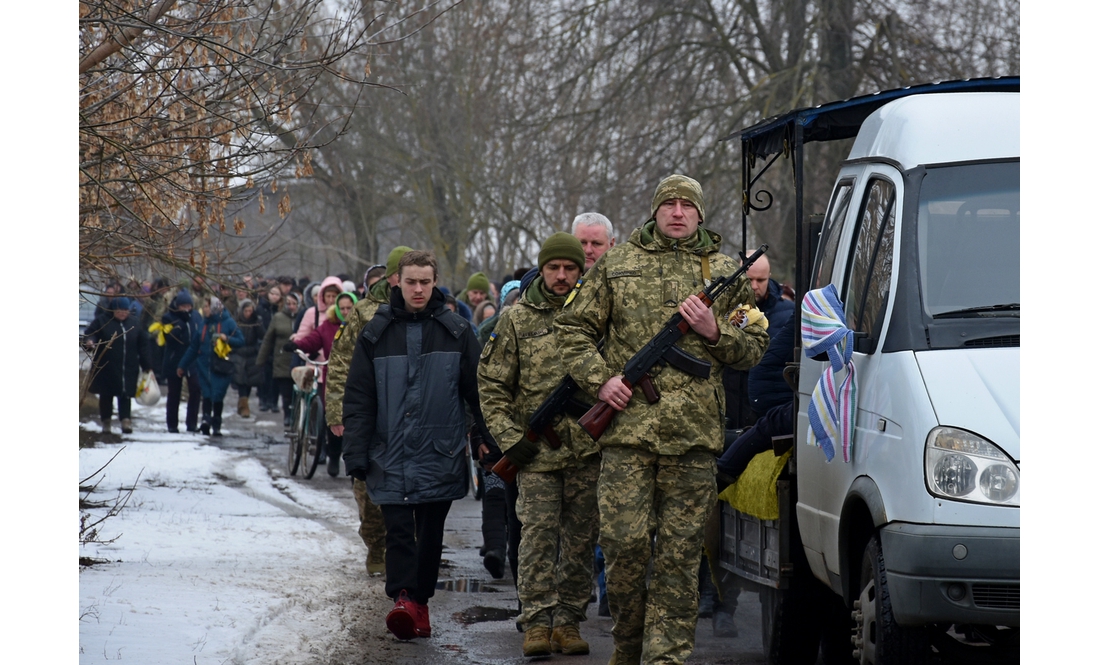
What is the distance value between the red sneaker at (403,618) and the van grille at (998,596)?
343 centimetres

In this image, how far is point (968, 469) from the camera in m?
4.33

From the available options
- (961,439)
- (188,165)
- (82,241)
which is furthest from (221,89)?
(961,439)

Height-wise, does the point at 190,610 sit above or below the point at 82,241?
below

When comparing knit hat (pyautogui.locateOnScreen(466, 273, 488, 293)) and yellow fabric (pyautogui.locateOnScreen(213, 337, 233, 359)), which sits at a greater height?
knit hat (pyautogui.locateOnScreen(466, 273, 488, 293))

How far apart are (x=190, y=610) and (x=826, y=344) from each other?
384cm

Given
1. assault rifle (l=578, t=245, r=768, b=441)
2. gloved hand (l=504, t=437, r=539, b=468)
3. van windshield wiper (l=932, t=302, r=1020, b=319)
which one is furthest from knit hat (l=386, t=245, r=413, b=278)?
van windshield wiper (l=932, t=302, r=1020, b=319)

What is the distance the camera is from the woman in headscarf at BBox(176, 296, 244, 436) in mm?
19250

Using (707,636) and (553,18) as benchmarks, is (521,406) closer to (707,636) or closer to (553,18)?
(707,636)

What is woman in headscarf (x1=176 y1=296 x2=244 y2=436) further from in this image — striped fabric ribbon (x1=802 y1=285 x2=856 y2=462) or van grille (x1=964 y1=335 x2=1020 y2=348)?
van grille (x1=964 y1=335 x2=1020 y2=348)

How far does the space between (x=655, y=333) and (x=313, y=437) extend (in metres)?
9.09

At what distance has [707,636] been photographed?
754 centimetres

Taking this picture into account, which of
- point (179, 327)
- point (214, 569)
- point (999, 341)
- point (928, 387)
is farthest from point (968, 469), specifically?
point (179, 327)

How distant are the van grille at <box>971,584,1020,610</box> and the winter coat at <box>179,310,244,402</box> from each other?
1594cm

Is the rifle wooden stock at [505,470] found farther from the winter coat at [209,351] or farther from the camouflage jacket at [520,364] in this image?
the winter coat at [209,351]
